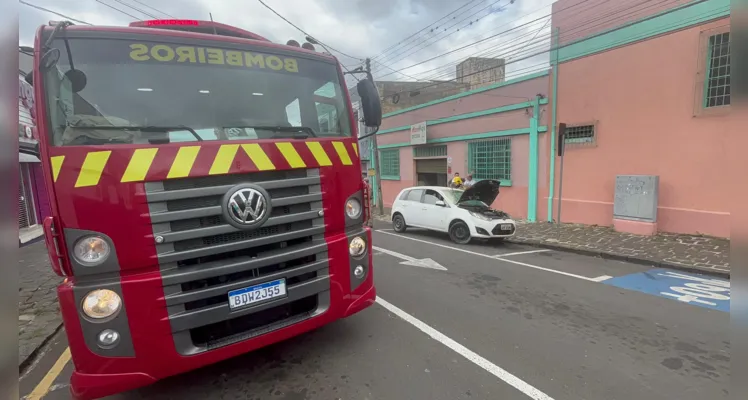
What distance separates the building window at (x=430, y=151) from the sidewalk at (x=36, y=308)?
1311 centimetres

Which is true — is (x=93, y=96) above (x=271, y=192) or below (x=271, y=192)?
above

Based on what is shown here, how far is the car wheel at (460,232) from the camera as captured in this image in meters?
8.48

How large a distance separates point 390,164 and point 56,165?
18.0 m

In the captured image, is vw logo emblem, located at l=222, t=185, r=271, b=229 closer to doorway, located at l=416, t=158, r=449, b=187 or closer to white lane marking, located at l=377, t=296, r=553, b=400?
white lane marking, located at l=377, t=296, r=553, b=400

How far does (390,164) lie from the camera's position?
777 inches

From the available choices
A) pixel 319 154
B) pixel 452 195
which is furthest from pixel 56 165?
pixel 452 195

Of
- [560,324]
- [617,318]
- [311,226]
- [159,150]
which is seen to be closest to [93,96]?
[159,150]

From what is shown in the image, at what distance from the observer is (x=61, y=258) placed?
6.96 ft

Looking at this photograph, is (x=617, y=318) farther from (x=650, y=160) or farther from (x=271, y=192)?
(x=650, y=160)

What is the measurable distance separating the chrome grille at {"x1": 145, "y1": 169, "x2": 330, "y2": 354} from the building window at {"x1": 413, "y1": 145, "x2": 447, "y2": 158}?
1293 centimetres

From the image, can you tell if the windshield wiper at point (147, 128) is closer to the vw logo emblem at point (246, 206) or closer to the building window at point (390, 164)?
the vw logo emblem at point (246, 206)

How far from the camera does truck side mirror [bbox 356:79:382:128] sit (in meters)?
3.67

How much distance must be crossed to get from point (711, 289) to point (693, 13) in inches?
247

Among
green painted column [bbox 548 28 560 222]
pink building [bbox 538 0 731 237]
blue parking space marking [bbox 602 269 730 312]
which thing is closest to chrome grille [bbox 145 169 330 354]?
blue parking space marking [bbox 602 269 730 312]
